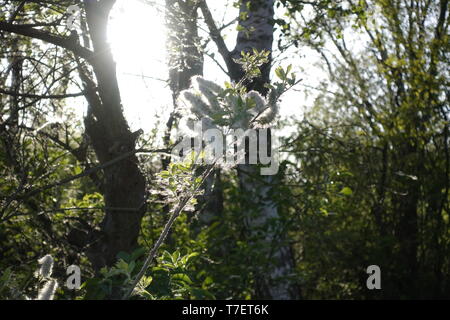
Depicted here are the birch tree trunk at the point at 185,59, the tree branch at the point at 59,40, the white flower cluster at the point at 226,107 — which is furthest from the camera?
the birch tree trunk at the point at 185,59

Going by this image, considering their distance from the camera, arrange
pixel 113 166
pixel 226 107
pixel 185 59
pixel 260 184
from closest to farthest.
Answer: pixel 226 107, pixel 113 166, pixel 185 59, pixel 260 184

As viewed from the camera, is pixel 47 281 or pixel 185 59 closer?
pixel 47 281

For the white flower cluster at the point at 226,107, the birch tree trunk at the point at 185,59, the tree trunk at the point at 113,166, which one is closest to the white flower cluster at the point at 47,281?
the white flower cluster at the point at 226,107

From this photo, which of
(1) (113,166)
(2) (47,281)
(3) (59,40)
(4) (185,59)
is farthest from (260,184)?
(2) (47,281)

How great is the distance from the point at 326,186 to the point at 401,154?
2621mm

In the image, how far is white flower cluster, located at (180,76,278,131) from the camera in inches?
67.1

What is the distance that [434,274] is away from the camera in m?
6.22

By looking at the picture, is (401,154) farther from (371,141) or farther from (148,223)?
(148,223)

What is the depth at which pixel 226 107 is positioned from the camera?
68.1 inches

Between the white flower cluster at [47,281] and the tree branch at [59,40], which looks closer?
the white flower cluster at [47,281]

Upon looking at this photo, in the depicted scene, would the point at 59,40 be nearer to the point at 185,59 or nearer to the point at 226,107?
the point at 185,59

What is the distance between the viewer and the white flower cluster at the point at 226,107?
1705 mm

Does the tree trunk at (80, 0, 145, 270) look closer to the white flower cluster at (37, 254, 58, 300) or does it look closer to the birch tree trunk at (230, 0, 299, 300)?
the birch tree trunk at (230, 0, 299, 300)

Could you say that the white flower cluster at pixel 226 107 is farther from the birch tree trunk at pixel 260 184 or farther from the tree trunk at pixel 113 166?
the birch tree trunk at pixel 260 184
